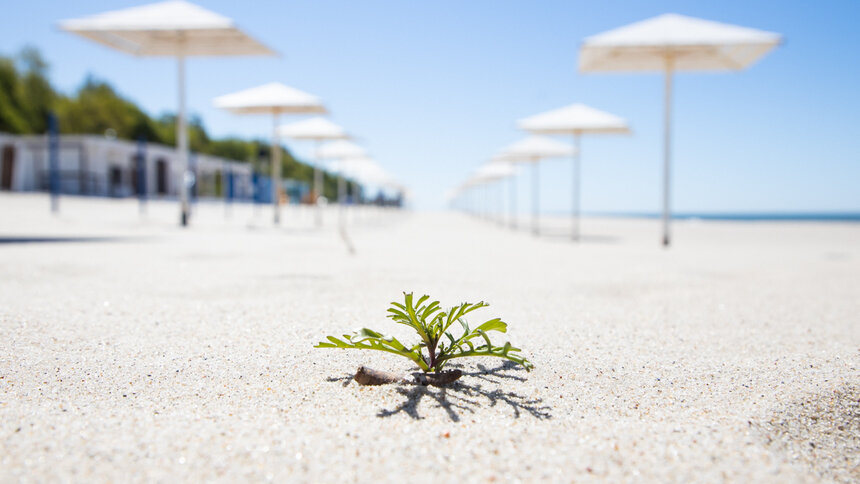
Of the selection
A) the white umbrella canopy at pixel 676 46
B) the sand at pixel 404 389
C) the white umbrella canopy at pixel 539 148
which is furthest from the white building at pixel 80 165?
the sand at pixel 404 389

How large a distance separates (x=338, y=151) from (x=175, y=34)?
26.9ft

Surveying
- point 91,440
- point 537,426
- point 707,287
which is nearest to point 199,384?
point 91,440

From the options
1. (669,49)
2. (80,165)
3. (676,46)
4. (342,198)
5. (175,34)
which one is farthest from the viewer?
(80,165)

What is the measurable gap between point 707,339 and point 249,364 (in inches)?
64.8

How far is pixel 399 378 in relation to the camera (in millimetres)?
1532

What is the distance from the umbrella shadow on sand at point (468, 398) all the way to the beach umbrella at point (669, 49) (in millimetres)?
5953

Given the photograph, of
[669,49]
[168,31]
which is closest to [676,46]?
[669,49]

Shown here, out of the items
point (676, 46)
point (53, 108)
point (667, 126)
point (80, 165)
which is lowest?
point (667, 126)

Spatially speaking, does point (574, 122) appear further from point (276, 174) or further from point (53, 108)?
point (53, 108)

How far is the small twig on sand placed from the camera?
149cm

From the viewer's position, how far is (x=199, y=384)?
1.52m

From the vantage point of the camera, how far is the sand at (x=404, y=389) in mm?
1098

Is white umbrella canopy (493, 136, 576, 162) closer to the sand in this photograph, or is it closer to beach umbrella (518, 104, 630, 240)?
beach umbrella (518, 104, 630, 240)

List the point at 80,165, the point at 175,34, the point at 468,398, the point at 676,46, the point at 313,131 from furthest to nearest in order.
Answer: the point at 80,165 → the point at 313,131 → the point at 175,34 → the point at 676,46 → the point at 468,398
